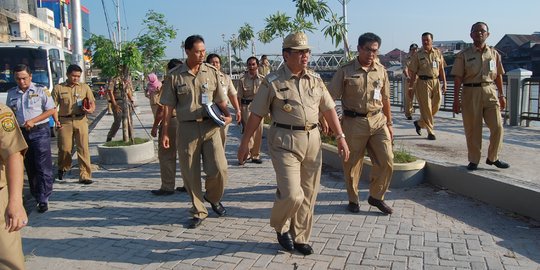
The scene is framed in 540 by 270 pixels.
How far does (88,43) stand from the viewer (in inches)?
342

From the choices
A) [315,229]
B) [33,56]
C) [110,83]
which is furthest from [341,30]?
[33,56]

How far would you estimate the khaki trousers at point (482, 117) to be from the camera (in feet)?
18.2

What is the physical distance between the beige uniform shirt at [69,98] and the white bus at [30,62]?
22.5 ft

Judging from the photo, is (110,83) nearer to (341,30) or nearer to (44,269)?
(341,30)

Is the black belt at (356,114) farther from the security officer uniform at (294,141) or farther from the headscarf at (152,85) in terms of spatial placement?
the headscarf at (152,85)

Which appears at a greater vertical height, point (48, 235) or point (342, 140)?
point (342, 140)

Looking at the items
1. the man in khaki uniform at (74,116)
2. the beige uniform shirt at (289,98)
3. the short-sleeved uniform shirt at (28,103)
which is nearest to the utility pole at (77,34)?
the man in khaki uniform at (74,116)

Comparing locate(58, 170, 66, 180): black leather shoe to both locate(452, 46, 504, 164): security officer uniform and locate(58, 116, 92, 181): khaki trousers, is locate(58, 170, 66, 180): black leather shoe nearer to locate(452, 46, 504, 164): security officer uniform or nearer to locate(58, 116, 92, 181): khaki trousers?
locate(58, 116, 92, 181): khaki trousers

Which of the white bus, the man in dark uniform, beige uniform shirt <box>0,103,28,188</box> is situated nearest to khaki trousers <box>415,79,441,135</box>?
the man in dark uniform

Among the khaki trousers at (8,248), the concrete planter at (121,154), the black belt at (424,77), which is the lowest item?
the concrete planter at (121,154)

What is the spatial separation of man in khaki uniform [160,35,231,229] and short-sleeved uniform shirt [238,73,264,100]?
296cm

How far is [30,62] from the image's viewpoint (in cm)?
1317

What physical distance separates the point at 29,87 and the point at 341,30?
227 inches

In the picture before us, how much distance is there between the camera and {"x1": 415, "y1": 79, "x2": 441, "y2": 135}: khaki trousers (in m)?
8.38
